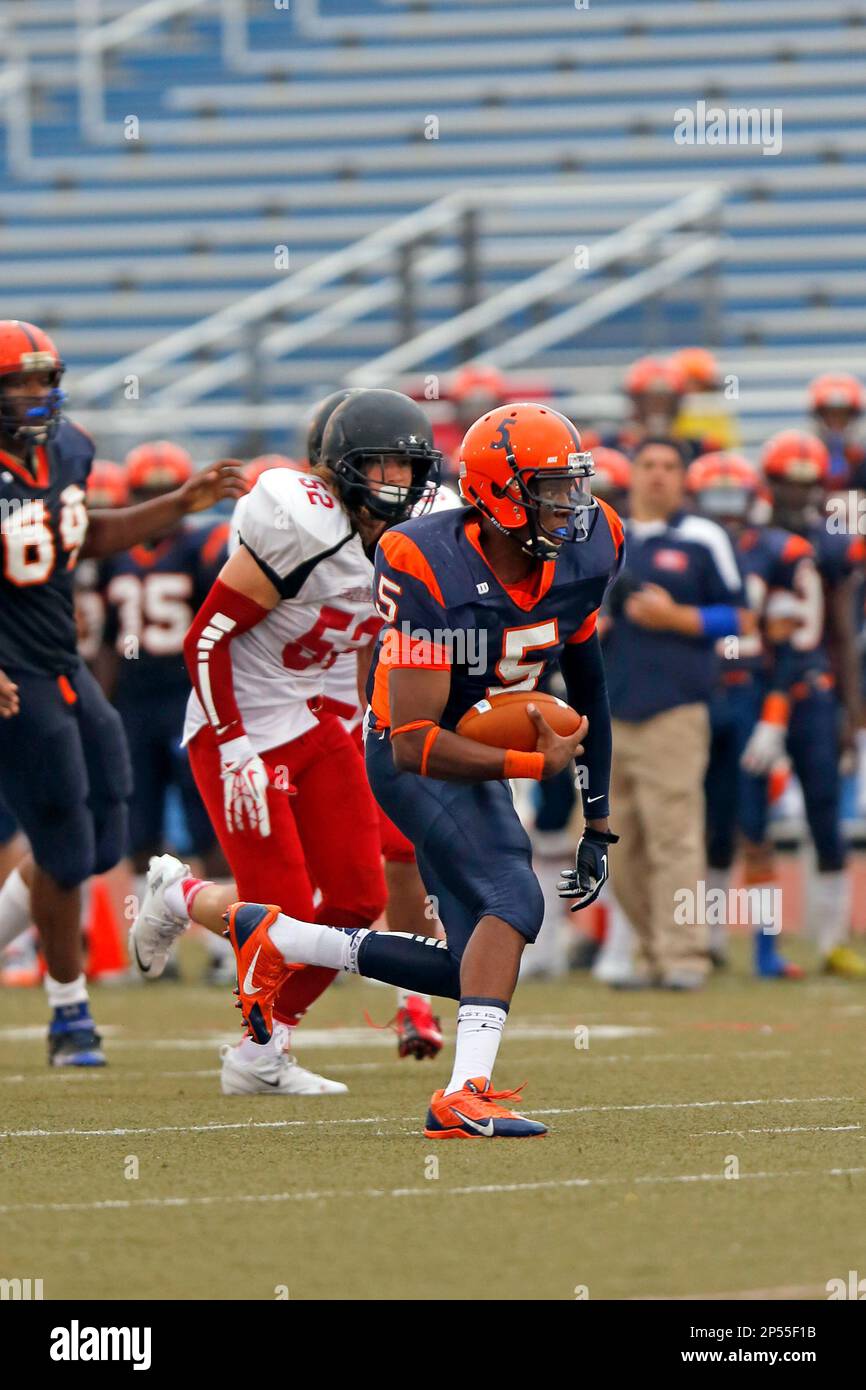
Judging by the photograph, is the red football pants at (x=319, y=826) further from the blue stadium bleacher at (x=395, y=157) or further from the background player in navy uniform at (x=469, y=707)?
the blue stadium bleacher at (x=395, y=157)

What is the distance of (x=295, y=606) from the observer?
6176 mm

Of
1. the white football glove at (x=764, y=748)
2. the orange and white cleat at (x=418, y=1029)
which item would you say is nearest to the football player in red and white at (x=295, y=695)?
the orange and white cleat at (x=418, y=1029)

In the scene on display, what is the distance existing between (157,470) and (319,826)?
5.00 meters

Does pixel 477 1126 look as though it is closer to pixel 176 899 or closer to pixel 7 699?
pixel 176 899

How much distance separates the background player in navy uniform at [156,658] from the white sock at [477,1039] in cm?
539

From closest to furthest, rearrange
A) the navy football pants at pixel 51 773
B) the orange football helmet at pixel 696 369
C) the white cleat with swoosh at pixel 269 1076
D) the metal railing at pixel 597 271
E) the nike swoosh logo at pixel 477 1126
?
the nike swoosh logo at pixel 477 1126, the white cleat with swoosh at pixel 269 1076, the navy football pants at pixel 51 773, the orange football helmet at pixel 696 369, the metal railing at pixel 597 271

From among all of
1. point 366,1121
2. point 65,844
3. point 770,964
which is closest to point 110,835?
point 65,844

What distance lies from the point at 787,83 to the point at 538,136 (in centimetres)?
193

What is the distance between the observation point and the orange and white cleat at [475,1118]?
5090mm

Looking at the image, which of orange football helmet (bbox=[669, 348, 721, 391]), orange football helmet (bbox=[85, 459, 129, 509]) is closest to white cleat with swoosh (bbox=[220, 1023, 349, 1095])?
orange football helmet (bbox=[85, 459, 129, 509])

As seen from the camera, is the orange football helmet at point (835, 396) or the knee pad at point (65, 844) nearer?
the knee pad at point (65, 844)

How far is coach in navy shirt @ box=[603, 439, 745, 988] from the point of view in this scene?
31.6 feet

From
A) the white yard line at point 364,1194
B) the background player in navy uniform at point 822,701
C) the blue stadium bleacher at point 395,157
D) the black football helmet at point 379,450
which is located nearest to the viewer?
the white yard line at point 364,1194

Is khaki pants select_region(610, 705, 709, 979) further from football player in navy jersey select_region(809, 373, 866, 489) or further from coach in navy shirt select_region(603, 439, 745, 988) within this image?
football player in navy jersey select_region(809, 373, 866, 489)
